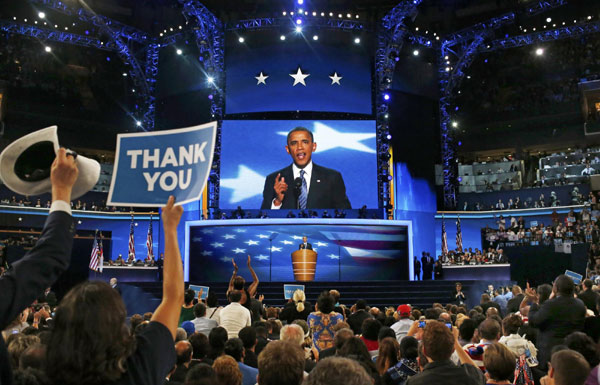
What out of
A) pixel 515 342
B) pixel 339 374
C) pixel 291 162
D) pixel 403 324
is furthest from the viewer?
pixel 291 162

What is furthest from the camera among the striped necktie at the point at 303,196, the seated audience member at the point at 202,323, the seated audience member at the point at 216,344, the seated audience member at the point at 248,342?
the striped necktie at the point at 303,196

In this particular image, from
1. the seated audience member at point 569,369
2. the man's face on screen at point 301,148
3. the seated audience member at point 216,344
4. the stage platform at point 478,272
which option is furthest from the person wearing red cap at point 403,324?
the man's face on screen at point 301,148

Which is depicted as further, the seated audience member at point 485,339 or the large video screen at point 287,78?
the large video screen at point 287,78

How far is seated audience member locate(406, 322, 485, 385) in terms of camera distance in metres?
3.31

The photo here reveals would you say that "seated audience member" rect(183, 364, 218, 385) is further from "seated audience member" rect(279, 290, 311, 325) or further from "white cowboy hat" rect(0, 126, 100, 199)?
"seated audience member" rect(279, 290, 311, 325)

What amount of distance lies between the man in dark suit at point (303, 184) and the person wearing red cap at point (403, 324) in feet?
55.4

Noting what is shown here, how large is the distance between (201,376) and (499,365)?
6.39ft

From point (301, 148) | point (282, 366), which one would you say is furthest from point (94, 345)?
point (301, 148)

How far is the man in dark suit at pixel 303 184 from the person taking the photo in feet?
78.7

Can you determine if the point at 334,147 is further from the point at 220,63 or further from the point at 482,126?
the point at 482,126

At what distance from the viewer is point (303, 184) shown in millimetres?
24172

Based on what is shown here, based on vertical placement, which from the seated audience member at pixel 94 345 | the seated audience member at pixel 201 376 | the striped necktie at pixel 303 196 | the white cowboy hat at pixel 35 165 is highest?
the striped necktie at pixel 303 196

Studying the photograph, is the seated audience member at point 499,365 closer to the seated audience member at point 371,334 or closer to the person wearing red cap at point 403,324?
the seated audience member at point 371,334

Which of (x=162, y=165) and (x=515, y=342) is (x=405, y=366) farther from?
(x=162, y=165)
